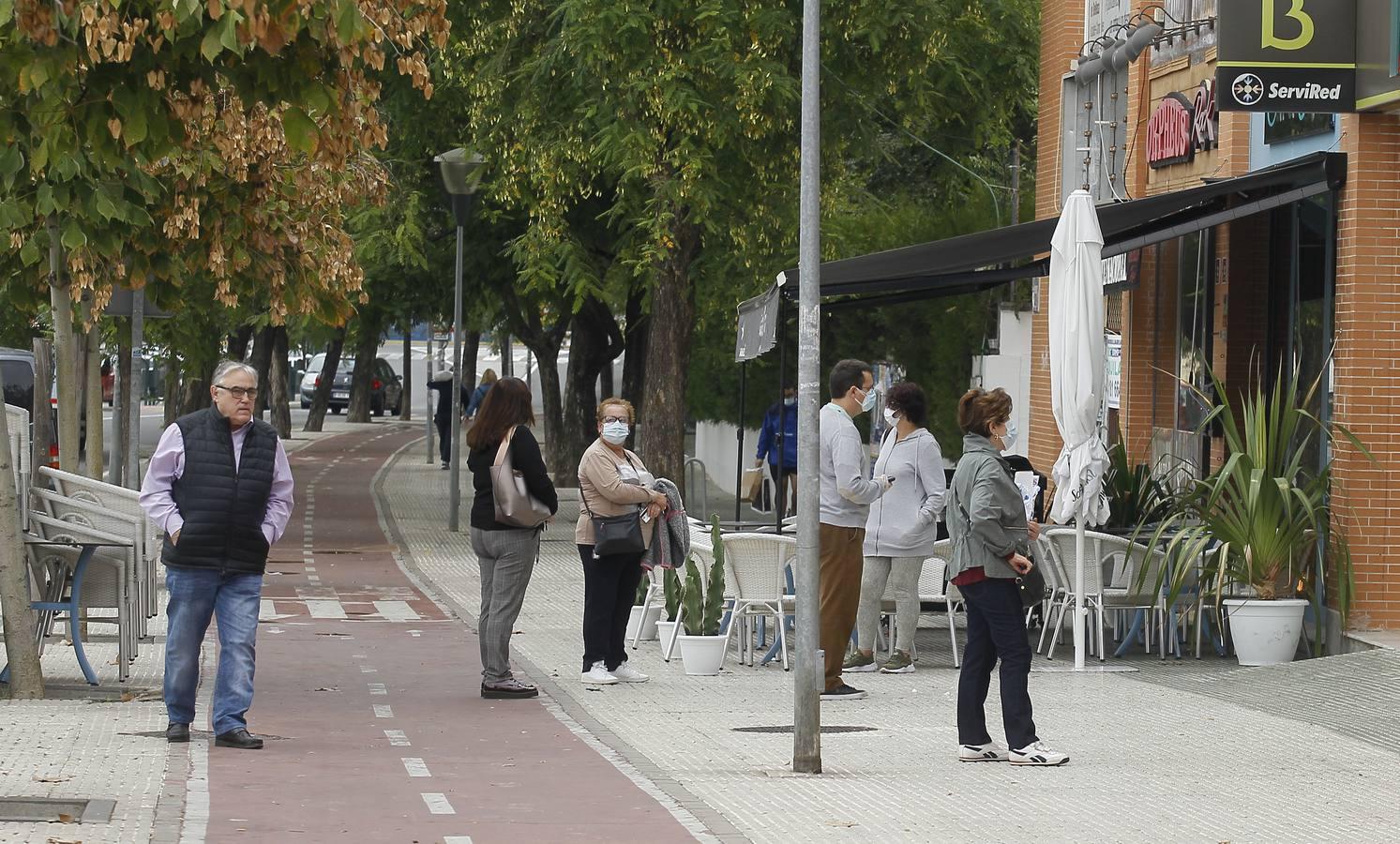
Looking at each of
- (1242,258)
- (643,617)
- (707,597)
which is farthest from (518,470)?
(1242,258)

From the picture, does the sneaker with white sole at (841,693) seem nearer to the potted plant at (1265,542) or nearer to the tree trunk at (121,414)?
the potted plant at (1265,542)

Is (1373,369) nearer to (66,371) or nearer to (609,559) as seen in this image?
(609,559)

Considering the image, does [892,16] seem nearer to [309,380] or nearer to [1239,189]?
[1239,189]

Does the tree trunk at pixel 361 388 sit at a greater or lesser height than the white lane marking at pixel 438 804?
greater

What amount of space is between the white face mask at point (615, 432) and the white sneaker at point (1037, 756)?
385cm

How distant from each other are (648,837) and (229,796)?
1.87 m

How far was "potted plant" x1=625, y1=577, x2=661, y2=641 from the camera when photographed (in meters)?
14.7

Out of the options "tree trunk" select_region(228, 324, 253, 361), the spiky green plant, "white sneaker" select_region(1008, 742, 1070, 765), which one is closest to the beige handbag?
the spiky green plant

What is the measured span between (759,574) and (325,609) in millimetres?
5098

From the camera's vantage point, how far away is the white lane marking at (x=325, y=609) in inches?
644

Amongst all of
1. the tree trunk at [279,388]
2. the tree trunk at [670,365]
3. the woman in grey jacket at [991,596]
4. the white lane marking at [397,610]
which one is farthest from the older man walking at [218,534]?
the tree trunk at [279,388]

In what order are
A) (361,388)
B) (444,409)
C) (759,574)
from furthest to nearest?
1. (361,388)
2. (444,409)
3. (759,574)

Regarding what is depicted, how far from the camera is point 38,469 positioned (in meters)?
12.2

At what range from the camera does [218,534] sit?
9.73 metres
